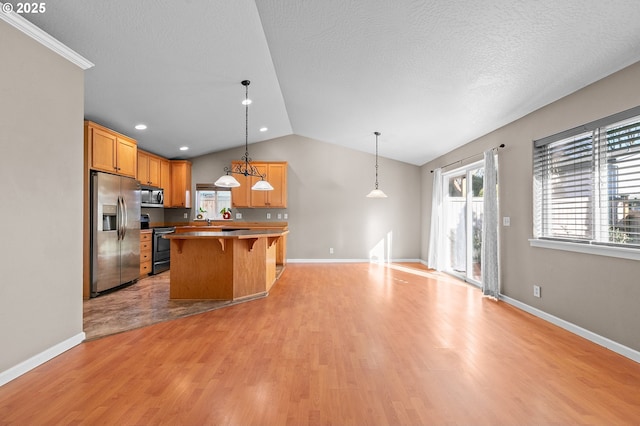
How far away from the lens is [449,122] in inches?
184

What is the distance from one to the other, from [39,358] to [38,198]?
1259 millimetres

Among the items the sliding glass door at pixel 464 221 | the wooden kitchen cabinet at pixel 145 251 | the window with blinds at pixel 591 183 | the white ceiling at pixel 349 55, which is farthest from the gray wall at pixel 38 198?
the sliding glass door at pixel 464 221

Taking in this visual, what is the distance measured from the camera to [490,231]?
14.4ft

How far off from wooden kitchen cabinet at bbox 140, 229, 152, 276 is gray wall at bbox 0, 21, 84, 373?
2.86m

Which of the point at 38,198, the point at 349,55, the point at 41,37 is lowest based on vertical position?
the point at 38,198

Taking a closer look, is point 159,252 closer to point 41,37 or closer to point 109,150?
point 109,150

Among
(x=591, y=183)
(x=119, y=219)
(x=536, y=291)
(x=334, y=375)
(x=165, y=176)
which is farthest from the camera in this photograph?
(x=165, y=176)

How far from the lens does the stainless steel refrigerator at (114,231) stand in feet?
13.5

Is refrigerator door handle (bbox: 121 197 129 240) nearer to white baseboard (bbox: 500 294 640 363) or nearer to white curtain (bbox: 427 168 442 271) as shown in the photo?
white baseboard (bbox: 500 294 640 363)

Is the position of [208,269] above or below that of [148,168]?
below

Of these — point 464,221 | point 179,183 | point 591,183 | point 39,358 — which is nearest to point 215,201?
point 179,183

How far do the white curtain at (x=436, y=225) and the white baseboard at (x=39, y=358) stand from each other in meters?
5.98

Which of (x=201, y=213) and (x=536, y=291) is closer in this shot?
A: (x=536, y=291)

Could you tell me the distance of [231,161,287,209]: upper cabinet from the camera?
7.08 metres
